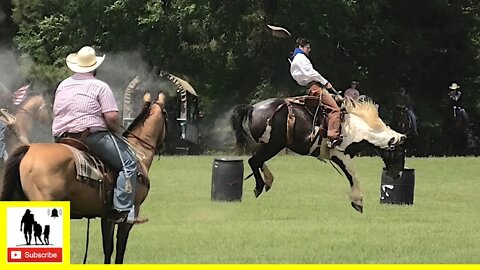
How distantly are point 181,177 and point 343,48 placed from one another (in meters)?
17.5

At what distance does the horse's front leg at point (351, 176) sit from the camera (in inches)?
560

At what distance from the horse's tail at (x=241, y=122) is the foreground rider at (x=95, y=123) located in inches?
226

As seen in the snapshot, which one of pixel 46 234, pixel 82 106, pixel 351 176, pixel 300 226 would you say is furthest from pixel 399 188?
pixel 46 234

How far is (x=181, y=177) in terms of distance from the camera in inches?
843

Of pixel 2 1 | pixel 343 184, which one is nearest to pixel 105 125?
pixel 343 184

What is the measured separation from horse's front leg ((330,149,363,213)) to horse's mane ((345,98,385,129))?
0.57m

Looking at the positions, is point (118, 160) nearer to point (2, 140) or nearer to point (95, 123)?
point (95, 123)

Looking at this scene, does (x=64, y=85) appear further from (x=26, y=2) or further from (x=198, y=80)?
(x=26, y=2)

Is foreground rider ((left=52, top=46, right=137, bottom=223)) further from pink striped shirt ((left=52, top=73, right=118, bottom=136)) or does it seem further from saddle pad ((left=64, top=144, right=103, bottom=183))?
saddle pad ((left=64, top=144, right=103, bottom=183))

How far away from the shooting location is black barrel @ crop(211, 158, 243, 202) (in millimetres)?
16328

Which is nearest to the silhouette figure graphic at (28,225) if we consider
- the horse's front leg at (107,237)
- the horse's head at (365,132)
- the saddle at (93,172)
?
the saddle at (93,172)

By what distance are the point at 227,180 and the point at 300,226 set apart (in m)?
2.84

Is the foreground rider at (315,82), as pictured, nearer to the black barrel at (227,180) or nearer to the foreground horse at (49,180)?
the black barrel at (227,180)

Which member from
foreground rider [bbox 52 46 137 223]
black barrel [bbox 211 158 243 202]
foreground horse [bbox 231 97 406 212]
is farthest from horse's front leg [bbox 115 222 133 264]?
black barrel [bbox 211 158 243 202]
